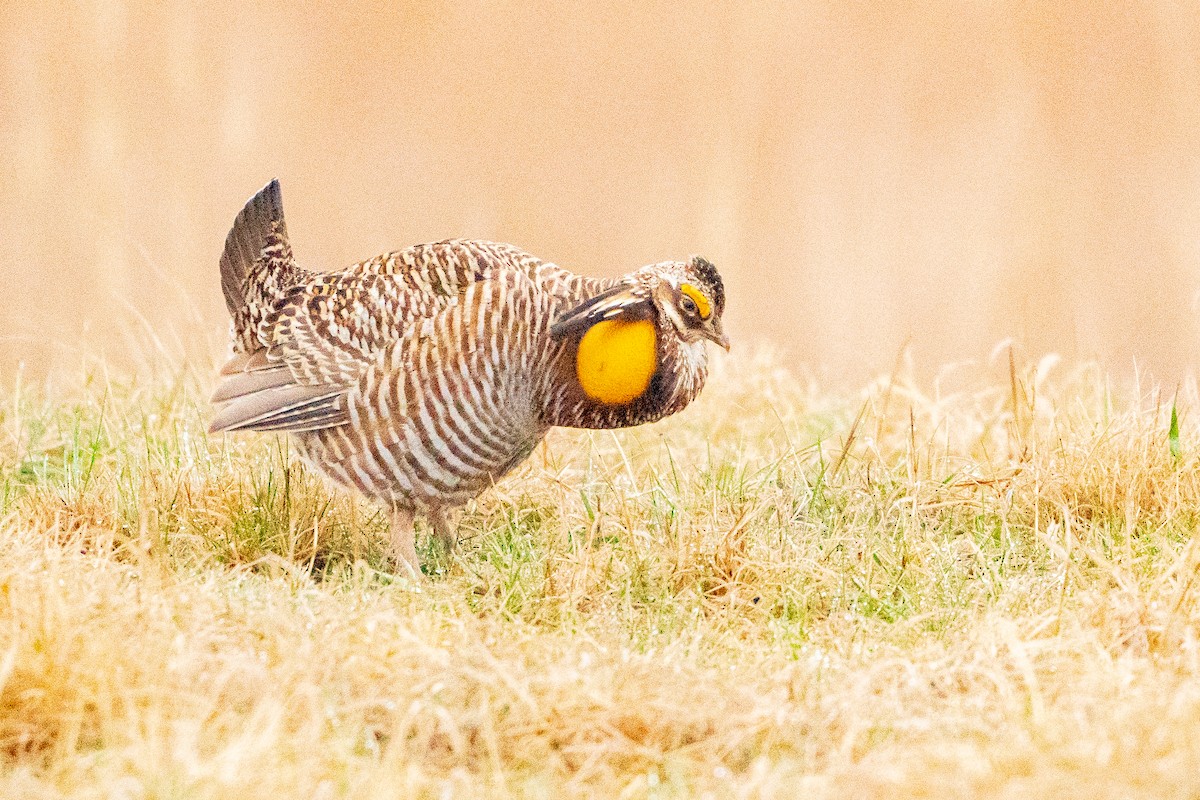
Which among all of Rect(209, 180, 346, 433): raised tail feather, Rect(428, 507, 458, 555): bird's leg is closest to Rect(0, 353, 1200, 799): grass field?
Rect(428, 507, 458, 555): bird's leg

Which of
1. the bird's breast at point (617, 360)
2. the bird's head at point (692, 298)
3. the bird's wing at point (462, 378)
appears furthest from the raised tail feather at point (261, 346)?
the bird's head at point (692, 298)

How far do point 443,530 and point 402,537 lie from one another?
9.0 inches

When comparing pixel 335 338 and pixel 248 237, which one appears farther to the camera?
pixel 248 237

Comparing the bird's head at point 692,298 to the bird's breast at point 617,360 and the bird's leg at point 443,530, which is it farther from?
the bird's leg at point 443,530

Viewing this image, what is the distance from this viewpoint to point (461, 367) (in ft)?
11.9

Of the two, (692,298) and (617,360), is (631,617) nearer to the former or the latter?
(617,360)

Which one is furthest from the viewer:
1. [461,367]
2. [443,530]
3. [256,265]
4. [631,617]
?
[256,265]

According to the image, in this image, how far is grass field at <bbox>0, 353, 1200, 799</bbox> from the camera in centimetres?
224

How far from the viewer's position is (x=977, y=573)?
3.48 m

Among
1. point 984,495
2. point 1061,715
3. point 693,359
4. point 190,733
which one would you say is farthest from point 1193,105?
point 190,733

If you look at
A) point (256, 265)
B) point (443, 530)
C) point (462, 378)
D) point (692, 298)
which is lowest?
point (443, 530)

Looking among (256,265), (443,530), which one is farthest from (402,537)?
(256,265)

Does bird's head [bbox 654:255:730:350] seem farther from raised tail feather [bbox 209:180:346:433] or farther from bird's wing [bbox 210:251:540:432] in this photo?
raised tail feather [bbox 209:180:346:433]

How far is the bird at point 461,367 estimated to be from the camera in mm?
3643
